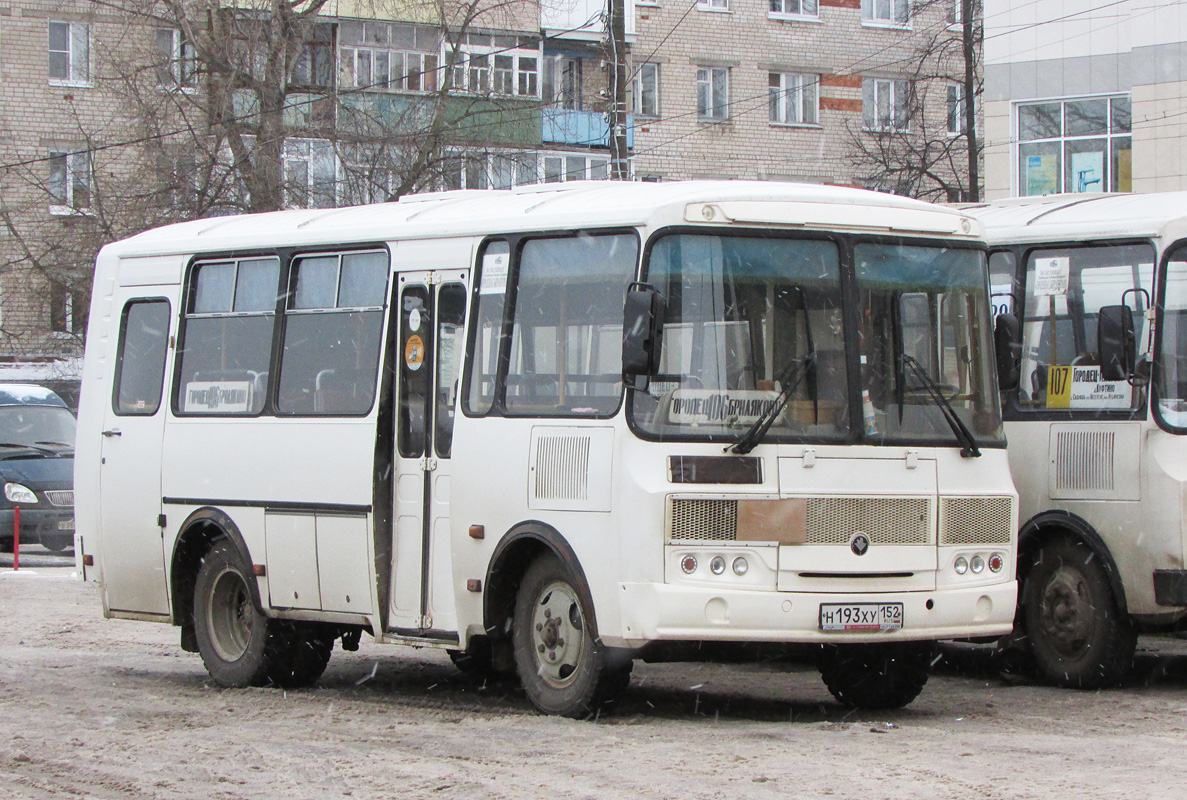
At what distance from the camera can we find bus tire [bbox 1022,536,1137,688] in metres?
11.6

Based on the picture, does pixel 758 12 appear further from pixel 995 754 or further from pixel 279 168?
pixel 995 754

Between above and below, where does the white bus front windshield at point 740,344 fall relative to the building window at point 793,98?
below

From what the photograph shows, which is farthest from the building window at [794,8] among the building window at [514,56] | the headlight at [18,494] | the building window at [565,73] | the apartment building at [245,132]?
the headlight at [18,494]

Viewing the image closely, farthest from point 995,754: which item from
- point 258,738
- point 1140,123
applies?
point 1140,123

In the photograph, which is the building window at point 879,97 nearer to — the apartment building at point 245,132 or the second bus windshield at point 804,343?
the apartment building at point 245,132

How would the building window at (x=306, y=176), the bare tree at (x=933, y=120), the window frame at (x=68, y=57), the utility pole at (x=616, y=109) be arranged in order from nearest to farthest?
the utility pole at (x=616, y=109) < the building window at (x=306, y=176) < the bare tree at (x=933, y=120) < the window frame at (x=68, y=57)

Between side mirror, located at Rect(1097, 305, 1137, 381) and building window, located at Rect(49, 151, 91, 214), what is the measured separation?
87.2ft

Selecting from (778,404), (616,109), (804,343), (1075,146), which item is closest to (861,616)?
(778,404)

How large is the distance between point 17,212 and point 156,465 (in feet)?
90.7

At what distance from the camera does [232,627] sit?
41.4ft

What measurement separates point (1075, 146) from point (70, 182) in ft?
71.2

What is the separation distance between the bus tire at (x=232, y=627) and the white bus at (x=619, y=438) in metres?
0.03

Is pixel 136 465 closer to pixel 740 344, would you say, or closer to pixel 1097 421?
pixel 740 344

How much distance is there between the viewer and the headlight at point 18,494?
23.7m
